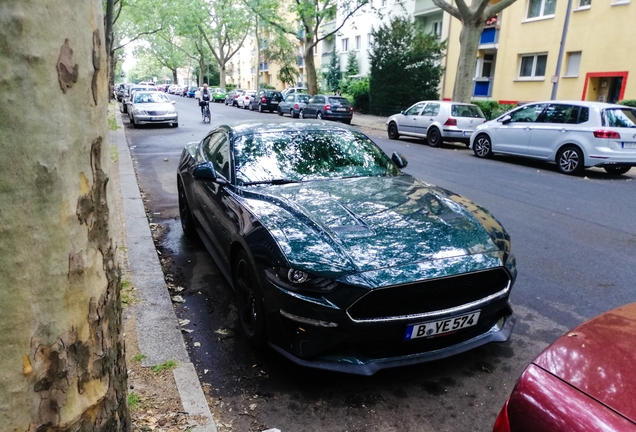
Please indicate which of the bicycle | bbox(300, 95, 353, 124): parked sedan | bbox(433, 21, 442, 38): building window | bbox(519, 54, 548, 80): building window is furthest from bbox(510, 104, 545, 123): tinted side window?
bbox(433, 21, 442, 38): building window

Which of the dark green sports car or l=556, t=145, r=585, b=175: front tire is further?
l=556, t=145, r=585, b=175: front tire

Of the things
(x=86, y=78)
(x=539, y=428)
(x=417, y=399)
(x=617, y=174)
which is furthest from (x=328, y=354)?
(x=617, y=174)

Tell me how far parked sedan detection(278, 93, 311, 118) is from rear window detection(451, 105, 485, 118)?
1249 centimetres

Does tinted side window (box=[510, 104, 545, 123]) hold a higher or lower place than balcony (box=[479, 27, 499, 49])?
lower

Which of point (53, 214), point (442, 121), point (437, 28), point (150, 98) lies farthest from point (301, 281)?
point (437, 28)

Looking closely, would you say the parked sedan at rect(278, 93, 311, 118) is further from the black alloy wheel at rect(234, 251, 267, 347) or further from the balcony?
the black alloy wheel at rect(234, 251, 267, 347)

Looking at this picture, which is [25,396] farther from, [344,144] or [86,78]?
[344,144]

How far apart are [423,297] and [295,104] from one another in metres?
26.5

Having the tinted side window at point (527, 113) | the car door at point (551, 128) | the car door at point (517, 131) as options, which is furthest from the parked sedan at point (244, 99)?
the car door at point (551, 128)

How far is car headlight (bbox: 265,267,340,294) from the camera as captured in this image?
9.32ft

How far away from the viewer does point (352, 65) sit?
4069 centimetres

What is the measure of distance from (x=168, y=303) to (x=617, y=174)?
11223 millimetres

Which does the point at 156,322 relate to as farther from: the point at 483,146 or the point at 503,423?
the point at 483,146

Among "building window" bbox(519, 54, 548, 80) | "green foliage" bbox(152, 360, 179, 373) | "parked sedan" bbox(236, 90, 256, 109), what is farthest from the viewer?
"parked sedan" bbox(236, 90, 256, 109)
